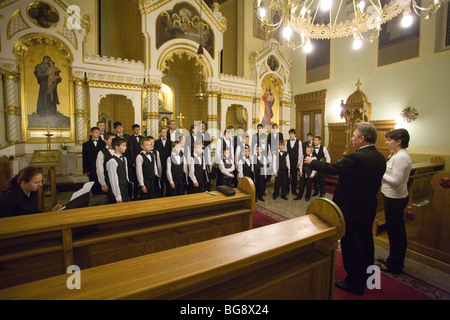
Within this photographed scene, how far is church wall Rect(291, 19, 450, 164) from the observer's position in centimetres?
705

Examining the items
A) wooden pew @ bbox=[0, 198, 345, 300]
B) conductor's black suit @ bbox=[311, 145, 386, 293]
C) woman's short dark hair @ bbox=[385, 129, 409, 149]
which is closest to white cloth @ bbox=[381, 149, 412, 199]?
woman's short dark hair @ bbox=[385, 129, 409, 149]

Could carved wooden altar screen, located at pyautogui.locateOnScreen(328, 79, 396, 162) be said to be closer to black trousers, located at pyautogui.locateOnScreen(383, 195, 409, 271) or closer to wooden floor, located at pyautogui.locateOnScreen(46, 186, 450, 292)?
wooden floor, located at pyautogui.locateOnScreen(46, 186, 450, 292)

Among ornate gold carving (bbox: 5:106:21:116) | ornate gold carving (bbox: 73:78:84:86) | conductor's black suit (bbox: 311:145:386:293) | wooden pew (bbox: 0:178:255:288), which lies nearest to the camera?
wooden pew (bbox: 0:178:255:288)

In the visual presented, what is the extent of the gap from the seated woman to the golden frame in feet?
17.0

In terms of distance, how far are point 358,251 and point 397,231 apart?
3.09 feet

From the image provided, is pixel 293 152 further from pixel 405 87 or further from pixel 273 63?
pixel 273 63

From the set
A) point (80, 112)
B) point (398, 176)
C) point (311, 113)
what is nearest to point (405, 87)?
point (311, 113)

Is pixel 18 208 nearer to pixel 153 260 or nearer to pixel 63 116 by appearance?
pixel 153 260

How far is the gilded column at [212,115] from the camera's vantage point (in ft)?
29.5

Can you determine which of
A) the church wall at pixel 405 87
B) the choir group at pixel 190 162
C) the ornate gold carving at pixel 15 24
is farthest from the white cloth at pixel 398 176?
the ornate gold carving at pixel 15 24

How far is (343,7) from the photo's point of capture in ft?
Answer: 31.3

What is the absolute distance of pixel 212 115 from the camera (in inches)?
356

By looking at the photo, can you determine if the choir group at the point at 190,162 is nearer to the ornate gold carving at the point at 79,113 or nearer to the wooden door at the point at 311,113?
the ornate gold carving at the point at 79,113
